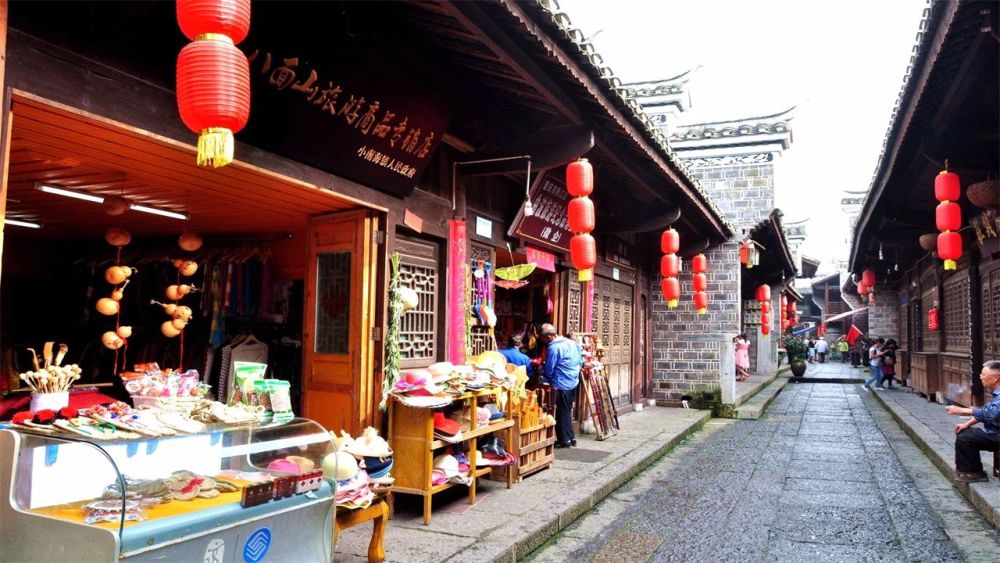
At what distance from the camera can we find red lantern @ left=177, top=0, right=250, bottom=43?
9.62 feet

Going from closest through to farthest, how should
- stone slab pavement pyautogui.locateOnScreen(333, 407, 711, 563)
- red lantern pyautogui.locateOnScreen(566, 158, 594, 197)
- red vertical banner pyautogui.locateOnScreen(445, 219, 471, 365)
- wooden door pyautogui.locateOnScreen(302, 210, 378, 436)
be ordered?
1. stone slab pavement pyautogui.locateOnScreen(333, 407, 711, 563)
2. wooden door pyautogui.locateOnScreen(302, 210, 378, 436)
3. red vertical banner pyautogui.locateOnScreen(445, 219, 471, 365)
4. red lantern pyautogui.locateOnScreen(566, 158, 594, 197)

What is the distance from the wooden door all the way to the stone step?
404 inches

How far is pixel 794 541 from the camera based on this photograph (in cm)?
546

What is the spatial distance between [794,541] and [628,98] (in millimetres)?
4087

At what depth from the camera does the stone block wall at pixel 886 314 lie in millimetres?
24250

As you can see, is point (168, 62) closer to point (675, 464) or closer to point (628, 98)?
point (628, 98)

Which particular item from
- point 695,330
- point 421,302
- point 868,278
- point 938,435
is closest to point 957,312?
point 938,435

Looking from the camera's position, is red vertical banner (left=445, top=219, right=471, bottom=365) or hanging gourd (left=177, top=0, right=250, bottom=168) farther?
red vertical banner (left=445, top=219, right=471, bottom=365)

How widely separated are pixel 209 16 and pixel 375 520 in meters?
3.04

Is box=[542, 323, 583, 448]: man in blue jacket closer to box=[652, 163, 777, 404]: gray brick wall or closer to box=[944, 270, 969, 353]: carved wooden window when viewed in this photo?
box=[652, 163, 777, 404]: gray brick wall

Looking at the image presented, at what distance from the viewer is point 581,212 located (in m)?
7.19

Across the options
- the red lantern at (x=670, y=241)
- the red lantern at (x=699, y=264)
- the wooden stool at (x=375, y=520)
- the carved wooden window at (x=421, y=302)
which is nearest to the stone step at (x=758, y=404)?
the red lantern at (x=699, y=264)

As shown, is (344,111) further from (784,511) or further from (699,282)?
(699,282)

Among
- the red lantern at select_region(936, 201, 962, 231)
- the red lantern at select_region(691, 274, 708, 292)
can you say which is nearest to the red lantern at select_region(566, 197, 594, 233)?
the red lantern at select_region(936, 201, 962, 231)
